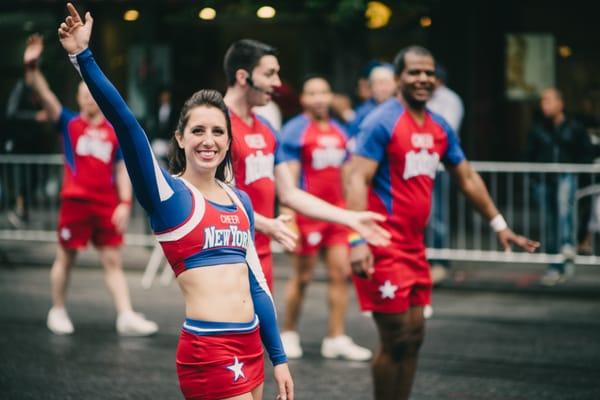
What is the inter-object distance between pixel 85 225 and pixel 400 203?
12.7ft

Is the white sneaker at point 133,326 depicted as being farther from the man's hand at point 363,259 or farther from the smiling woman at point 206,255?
the smiling woman at point 206,255

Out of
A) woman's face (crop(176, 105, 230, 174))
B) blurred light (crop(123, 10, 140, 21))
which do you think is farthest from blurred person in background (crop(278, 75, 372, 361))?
blurred light (crop(123, 10, 140, 21))

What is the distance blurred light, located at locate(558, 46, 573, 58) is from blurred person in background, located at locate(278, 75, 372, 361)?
22.6 feet

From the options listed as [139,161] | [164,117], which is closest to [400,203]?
[139,161]

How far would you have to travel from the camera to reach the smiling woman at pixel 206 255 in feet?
13.7

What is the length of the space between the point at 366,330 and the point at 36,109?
10.1m

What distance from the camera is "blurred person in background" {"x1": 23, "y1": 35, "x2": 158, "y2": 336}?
29.5 feet

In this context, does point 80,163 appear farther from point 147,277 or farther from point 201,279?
point 201,279

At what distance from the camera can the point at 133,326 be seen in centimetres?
884

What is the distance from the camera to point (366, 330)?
912 centimetres

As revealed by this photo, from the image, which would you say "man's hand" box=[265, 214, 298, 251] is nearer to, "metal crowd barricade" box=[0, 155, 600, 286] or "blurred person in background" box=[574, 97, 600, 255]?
"metal crowd barricade" box=[0, 155, 600, 286]

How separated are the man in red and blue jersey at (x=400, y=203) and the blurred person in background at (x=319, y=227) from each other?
2.06m

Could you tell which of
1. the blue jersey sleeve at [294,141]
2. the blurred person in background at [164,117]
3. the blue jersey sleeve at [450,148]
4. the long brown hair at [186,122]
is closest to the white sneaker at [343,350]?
the blue jersey sleeve at [294,141]

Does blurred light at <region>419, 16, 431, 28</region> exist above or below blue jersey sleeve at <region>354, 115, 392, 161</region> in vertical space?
above
